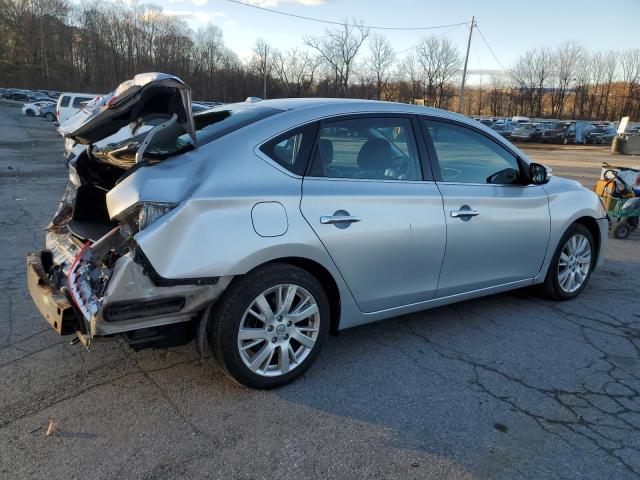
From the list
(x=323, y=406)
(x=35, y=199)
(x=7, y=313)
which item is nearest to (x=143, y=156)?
(x=323, y=406)

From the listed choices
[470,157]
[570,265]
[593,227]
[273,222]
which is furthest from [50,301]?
[593,227]

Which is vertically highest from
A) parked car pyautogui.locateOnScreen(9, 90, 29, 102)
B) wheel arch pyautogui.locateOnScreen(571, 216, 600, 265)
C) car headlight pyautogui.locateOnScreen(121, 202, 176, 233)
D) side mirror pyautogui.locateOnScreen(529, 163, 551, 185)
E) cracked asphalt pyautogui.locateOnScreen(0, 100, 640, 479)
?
parked car pyautogui.locateOnScreen(9, 90, 29, 102)

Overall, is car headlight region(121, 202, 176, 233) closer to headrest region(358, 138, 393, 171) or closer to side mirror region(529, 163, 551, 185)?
headrest region(358, 138, 393, 171)

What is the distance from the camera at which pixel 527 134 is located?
40.8 metres

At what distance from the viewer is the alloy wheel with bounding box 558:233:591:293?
4723 mm

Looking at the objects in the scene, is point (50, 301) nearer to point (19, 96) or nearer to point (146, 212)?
point (146, 212)

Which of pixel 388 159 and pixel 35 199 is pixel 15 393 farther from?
pixel 35 199

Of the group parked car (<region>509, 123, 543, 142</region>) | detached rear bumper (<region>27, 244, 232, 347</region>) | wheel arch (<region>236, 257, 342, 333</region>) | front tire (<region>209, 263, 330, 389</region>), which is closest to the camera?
detached rear bumper (<region>27, 244, 232, 347</region>)

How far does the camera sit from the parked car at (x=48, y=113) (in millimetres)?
42062

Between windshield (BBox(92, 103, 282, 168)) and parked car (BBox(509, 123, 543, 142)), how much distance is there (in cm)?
4116

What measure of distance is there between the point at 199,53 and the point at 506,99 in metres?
59.7

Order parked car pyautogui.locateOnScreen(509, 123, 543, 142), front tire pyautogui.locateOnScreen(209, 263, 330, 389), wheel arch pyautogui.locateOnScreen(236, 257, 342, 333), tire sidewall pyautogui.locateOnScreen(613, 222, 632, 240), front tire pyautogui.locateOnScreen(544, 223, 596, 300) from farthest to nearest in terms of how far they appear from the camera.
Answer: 1. parked car pyautogui.locateOnScreen(509, 123, 543, 142)
2. tire sidewall pyautogui.locateOnScreen(613, 222, 632, 240)
3. front tire pyautogui.locateOnScreen(544, 223, 596, 300)
4. wheel arch pyautogui.locateOnScreen(236, 257, 342, 333)
5. front tire pyautogui.locateOnScreen(209, 263, 330, 389)

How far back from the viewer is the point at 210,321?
2.89 m

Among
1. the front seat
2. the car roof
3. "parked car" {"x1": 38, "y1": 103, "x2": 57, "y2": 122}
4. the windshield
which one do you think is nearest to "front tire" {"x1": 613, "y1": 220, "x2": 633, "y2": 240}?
the car roof
